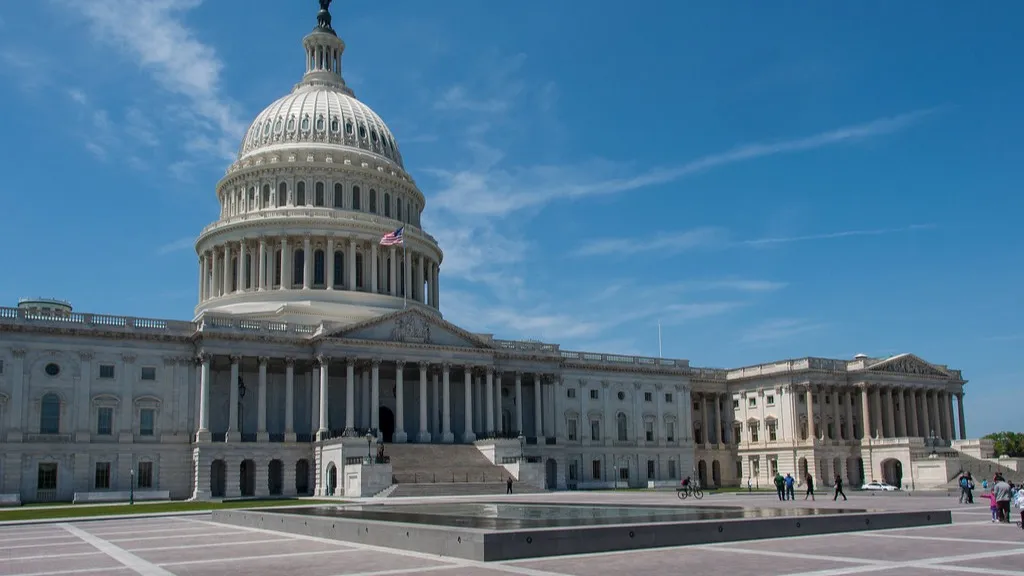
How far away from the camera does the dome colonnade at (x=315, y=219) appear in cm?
9856

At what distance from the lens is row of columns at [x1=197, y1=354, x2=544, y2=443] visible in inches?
3150

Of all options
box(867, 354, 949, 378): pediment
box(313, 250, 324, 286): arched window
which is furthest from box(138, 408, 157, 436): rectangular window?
box(867, 354, 949, 378): pediment

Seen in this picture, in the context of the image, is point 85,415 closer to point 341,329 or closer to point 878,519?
point 341,329

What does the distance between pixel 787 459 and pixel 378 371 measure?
49302 millimetres

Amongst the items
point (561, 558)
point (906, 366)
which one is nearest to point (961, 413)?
point (906, 366)

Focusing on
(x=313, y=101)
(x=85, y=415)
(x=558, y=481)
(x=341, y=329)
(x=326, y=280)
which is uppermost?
(x=313, y=101)

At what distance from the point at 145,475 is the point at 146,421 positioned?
4.29 metres

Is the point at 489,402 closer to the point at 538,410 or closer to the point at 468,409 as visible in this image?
the point at 468,409

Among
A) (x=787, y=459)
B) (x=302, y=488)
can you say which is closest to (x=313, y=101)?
(x=302, y=488)

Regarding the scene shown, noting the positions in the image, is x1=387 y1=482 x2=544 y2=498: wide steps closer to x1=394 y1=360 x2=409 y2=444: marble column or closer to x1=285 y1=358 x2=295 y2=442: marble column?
x1=394 y1=360 x2=409 y2=444: marble column

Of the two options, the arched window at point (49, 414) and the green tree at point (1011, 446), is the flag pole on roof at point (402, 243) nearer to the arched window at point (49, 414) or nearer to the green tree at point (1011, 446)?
the arched window at point (49, 414)

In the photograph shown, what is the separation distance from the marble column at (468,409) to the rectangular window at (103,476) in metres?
29.9

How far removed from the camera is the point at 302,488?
82.7 m

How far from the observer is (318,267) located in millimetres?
100438
